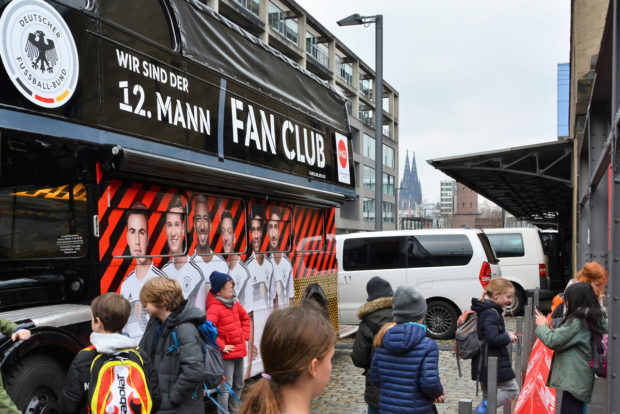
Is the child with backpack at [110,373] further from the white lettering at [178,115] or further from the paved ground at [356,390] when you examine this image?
the paved ground at [356,390]

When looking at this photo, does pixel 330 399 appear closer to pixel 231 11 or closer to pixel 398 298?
pixel 398 298

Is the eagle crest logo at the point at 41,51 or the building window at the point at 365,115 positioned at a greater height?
the building window at the point at 365,115

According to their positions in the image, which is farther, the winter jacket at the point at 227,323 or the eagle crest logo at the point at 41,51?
the winter jacket at the point at 227,323

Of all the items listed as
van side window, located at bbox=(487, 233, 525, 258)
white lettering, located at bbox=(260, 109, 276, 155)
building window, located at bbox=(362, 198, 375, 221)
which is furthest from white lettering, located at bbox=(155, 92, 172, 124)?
building window, located at bbox=(362, 198, 375, 221)

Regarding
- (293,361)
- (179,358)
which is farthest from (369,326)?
(293,361)

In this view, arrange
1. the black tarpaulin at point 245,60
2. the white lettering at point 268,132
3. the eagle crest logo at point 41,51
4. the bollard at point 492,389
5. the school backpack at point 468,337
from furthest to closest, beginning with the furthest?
the white lettering at point 268,132
the black tarpaulin at point 245,60
the school backpack at point 468,337
the eagle crest logo at point 41,51
the bollard at point 492,389

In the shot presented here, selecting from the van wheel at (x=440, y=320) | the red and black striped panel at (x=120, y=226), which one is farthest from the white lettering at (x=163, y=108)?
the van wheel at (x=440, y=320)

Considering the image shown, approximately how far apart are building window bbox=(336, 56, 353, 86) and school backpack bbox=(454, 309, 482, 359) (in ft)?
178

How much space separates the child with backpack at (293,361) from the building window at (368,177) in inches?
2423

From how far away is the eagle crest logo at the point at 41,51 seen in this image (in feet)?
14.6

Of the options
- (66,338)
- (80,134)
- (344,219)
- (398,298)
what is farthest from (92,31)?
(344,219)

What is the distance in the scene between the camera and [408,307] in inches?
167

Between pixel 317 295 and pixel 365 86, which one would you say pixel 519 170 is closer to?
pixel 317 295

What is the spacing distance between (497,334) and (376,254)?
26.3 ft
